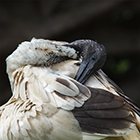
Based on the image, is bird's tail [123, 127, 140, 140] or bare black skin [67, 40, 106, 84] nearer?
bird's tail [123, 127, 140, 140]

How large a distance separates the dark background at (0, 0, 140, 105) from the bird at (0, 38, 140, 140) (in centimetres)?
355

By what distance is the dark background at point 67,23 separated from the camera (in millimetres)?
6758

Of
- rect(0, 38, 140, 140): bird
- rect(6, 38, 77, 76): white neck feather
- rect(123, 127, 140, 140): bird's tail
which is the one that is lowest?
rect(123, 127, 140, 140): bird's tail

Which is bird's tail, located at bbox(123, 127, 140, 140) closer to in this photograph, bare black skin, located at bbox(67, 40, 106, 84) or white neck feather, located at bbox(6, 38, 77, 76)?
bare black skin, located at bbox(67, 40, 106, 84)

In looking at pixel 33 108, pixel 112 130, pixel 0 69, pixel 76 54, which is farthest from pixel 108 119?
pixel 0 69

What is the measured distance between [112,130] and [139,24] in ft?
16.6

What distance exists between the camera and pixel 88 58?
3488 mm

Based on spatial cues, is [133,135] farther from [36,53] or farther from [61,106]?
[36,53]

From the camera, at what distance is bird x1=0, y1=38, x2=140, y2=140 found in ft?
8.87

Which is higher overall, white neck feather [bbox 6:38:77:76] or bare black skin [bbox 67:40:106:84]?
white neck feather [bbox 6:38:77:76]

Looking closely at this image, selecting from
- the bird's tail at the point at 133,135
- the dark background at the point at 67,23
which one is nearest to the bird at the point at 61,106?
the bird's tail at the point at 133,135

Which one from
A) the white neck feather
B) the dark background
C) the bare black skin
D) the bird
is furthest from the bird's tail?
the dark background

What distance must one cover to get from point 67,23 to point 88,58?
11.3ft

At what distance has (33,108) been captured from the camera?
282cm
